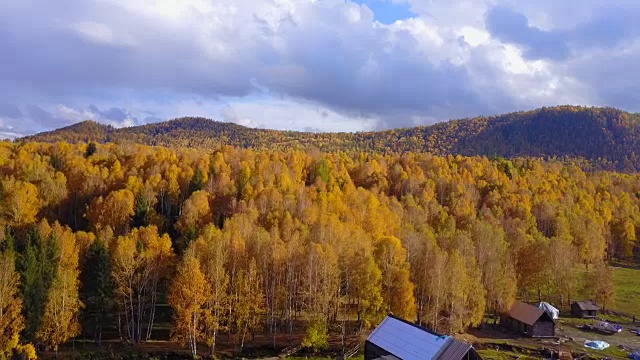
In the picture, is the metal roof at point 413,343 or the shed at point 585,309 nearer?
the metal roof at point 413,343

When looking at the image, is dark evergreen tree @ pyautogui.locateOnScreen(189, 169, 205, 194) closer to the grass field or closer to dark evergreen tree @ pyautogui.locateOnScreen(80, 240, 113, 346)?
dark evergreen tree @ pyautogui.locateOnScreen(80, 240, 113, 346)

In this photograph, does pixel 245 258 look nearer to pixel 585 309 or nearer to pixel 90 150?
pixel 585 309

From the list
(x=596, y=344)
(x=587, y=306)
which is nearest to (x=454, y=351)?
(x=596, y=344)

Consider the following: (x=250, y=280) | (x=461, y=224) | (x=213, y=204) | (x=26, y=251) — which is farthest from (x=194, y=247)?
(x=461, y=224)

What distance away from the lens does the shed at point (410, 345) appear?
37812mm

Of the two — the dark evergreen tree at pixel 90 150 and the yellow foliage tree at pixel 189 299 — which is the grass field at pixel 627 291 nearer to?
the yellow foliage tree at pixel 189 299

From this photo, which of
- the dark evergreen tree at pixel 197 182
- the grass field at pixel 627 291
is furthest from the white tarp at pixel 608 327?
the dark evergreen tree at pixel 197 182

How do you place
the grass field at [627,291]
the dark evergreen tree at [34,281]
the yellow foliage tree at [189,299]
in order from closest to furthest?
the dark evergreen tree at [34,281], the yellow foliage tree at [189,299], the grass field at [627,291]

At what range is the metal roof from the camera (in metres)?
37.8

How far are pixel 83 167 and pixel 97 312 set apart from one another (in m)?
54.9

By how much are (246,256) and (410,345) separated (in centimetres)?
2222

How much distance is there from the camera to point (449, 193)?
119 m

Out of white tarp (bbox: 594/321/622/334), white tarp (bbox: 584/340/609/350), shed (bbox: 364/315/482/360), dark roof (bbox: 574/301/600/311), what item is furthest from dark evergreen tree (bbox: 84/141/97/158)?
white tarp (bbox: 584/340/609/350)

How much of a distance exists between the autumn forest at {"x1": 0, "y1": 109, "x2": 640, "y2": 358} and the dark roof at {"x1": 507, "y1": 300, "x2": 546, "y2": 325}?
111cm
